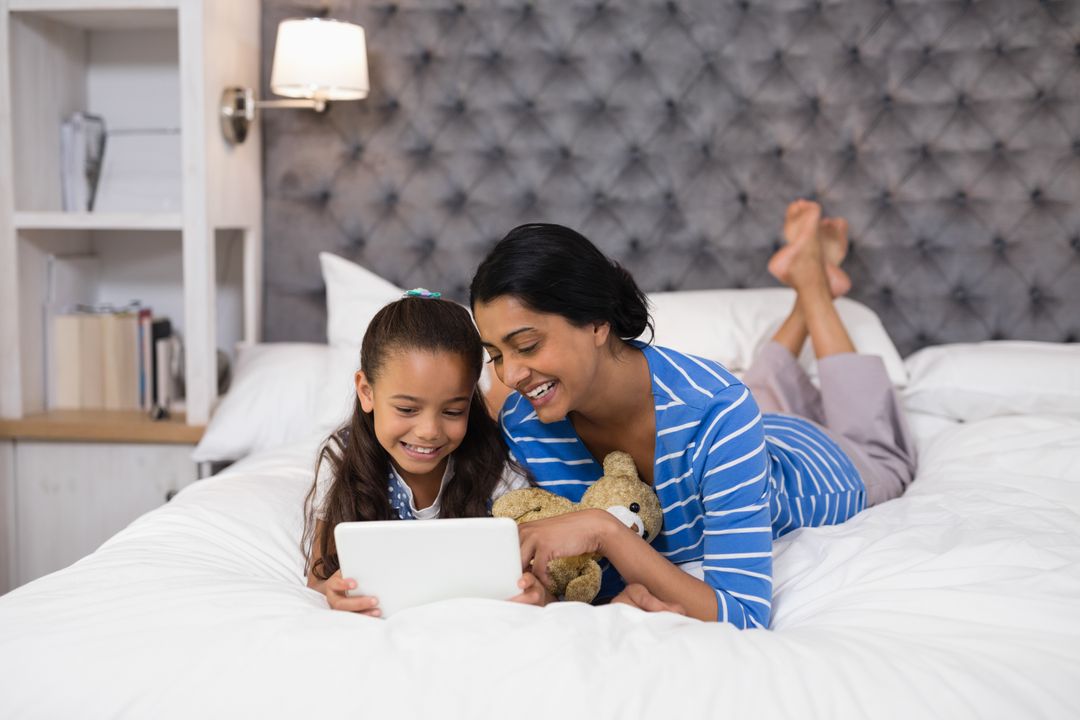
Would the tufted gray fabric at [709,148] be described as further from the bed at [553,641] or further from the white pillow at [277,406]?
the bed at [553,641]

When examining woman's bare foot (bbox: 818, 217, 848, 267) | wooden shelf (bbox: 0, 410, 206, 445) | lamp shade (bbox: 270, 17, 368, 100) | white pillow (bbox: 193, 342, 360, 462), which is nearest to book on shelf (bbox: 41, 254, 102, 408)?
wooden shelf (bbox: 0, 410, 206, 445)

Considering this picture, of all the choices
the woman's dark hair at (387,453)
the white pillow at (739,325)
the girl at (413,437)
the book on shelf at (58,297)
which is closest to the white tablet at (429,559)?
the girl at (413,437)

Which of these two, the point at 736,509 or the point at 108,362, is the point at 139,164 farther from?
the point at 736,509

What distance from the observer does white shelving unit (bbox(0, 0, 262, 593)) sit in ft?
7.95

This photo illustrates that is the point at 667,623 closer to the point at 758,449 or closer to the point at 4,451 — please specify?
the point at 758,449

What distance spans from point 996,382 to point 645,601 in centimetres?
145

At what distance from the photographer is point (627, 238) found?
2732 millimetres

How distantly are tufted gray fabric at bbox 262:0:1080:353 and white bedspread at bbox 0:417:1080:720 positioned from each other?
4.74 feet

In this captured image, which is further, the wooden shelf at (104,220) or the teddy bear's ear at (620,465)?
the wooden shelf at (104,220)

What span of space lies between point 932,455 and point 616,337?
1.04 m

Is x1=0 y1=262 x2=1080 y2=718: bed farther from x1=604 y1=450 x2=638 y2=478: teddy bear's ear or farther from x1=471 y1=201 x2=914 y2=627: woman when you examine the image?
x1=604 y1=450 x2=638 y2=478: teddy bear's ear

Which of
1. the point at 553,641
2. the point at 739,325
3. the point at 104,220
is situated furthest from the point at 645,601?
the point at 104,220

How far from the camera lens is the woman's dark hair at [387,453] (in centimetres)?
143

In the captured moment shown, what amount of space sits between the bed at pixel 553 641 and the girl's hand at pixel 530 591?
0.05 m
